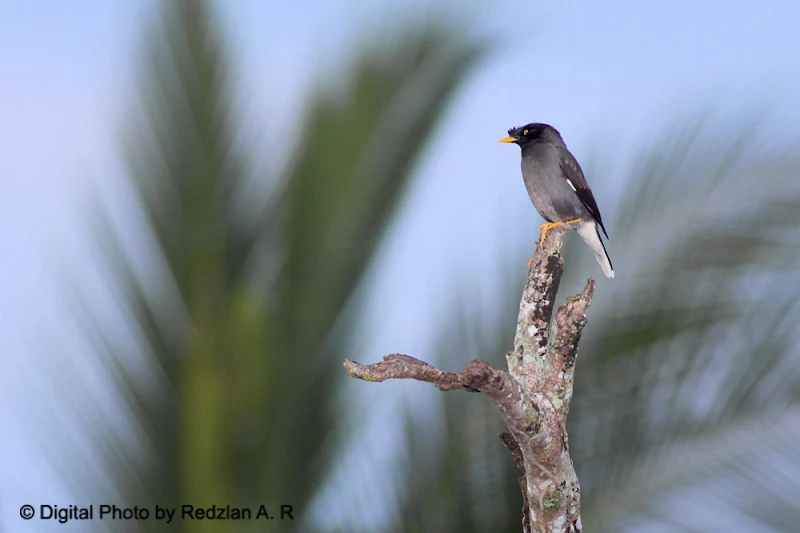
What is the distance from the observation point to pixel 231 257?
3348 mm

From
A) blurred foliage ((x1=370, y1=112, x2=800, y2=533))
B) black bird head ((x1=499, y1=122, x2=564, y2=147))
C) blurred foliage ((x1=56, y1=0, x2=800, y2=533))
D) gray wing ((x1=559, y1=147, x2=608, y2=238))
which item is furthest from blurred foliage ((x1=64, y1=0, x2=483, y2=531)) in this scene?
black bird head ((x1=499, y1=122, x2=564, y2=147))

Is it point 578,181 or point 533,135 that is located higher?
point 533,135

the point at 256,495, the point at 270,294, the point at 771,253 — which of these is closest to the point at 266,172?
the point at 270,294

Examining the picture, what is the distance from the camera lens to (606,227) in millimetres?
3484

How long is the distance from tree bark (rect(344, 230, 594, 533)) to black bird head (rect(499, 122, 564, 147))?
177cm

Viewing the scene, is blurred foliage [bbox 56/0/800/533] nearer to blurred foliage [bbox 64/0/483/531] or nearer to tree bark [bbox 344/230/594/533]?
blurred foliage [bbox 64/0/483/531]

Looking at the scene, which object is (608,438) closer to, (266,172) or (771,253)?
(771,253)

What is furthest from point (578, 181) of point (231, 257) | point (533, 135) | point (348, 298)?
point (231, 257)

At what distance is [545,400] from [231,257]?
1.25 m

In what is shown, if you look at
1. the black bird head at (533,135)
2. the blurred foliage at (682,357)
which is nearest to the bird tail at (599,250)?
the blurred foliage at (682,357)

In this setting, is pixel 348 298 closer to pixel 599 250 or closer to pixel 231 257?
pixel 231 257

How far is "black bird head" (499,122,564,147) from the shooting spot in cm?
460

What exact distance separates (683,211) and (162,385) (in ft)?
6.44

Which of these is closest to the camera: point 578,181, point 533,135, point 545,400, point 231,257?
point 545,400
